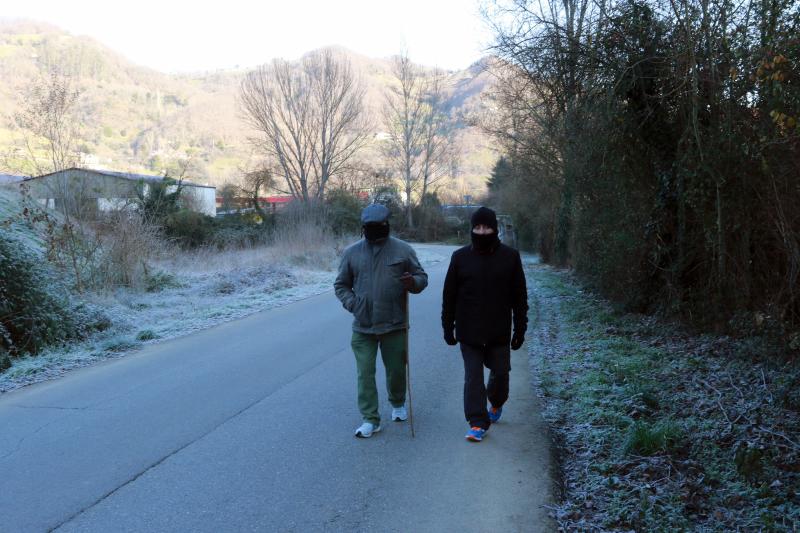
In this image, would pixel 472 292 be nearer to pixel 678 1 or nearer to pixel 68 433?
pixel 68 433

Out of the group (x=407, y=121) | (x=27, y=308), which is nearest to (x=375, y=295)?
(x=27, y=308)

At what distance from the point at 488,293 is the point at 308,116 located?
143ft

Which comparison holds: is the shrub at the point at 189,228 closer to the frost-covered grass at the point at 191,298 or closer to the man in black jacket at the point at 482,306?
the frost-covered grass at the point at 191,298

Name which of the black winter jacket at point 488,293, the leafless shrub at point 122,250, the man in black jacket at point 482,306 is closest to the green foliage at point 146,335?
the leafless shrub at point 122,250

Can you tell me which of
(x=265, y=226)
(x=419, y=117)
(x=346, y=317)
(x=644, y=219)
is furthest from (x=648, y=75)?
(x=419, y=117)

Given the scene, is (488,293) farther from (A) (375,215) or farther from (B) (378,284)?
(A) (375,215)

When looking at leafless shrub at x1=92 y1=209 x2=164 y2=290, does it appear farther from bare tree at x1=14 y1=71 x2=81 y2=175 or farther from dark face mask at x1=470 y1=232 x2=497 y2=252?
dark face mask at x1=470 y1=232 x2=497 y2=252

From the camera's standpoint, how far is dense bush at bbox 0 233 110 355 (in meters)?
9.32

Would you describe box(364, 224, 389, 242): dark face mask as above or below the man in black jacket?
above

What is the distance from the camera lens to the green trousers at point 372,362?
552cm

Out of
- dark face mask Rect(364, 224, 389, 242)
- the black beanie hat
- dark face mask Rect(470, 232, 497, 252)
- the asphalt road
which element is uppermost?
the black beanie hat

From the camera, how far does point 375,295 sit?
547cm

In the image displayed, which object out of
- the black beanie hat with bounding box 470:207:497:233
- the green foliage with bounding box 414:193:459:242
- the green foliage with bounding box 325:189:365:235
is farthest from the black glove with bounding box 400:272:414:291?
the green foliage with bounding box 414:193:459:242

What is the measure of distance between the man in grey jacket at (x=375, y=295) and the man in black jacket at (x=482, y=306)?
0.43 metres
